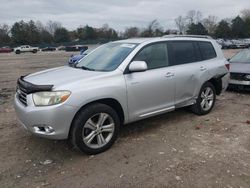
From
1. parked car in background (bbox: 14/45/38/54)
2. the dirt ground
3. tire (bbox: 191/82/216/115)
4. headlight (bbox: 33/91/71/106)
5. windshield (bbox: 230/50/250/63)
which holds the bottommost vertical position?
parked car in background (bbox: 14/45/38/54)

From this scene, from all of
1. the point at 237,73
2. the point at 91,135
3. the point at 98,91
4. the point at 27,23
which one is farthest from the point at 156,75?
the point at 27,23

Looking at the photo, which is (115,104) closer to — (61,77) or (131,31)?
(61,77)

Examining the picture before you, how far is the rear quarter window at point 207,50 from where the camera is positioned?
21.7 ft

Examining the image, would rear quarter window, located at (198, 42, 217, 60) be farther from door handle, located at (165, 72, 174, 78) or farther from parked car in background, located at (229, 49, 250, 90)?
parked car in background, located at (229, 49, 250, 90)

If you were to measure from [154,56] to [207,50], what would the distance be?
6.00 ft

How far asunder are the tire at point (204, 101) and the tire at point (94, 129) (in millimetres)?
2370

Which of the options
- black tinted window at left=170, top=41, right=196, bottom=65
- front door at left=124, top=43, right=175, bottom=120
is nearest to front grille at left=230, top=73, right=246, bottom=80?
black tinted window at left=170, top=41, right=196, bottom=65

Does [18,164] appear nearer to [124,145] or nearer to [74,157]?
[74,157]

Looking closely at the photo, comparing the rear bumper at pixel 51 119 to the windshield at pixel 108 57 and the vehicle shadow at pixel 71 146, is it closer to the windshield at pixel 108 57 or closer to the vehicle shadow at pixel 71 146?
the vehicle shadow at pixel 71 146

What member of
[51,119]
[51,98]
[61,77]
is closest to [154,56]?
[61,77]

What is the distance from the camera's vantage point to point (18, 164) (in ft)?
14.5

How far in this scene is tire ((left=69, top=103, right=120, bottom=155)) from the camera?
438 centimetres

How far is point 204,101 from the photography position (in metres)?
6.65

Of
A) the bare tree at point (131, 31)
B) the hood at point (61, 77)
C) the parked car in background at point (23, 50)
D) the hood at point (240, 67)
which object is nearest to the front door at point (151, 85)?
the hood at point (61, 77)
